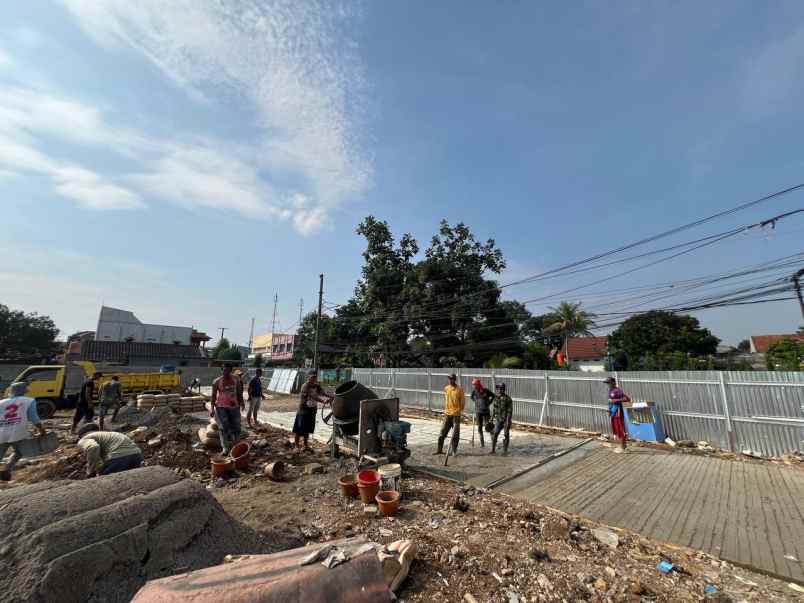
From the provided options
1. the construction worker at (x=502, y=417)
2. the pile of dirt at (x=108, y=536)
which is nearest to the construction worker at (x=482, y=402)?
the construction worker at (x=502, y=417)

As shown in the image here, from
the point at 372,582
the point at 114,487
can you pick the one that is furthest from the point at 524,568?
the point at 114,487

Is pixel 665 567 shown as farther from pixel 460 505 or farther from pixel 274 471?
pixel 274 471

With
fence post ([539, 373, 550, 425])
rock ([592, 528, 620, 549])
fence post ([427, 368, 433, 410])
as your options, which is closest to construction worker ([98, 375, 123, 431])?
fence post ([427, 368, 433, 410])

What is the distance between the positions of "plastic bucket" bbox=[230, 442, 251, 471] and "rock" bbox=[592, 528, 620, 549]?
19.0 ft

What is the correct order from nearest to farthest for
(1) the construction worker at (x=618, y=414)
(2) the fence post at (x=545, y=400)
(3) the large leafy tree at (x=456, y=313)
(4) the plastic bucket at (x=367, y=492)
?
(4) the plastic bucket at (x=367, y=492)
(1) the construction worker at (x=618, y=414)
(2) the fence post at (x=545, y=400)
(3) the large leafy tree at (x=456, y=313)

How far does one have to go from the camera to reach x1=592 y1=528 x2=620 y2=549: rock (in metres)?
3.98

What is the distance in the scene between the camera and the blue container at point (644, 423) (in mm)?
9414

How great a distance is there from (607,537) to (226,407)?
269 inches

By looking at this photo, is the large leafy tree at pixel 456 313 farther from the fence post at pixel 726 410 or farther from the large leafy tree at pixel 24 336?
the large leafy tree at pixel 24 336

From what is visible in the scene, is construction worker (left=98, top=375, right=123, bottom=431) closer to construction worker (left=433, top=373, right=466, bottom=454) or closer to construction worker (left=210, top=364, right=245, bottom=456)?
construction worker (left=210, top=364, right=245, bottom=456)

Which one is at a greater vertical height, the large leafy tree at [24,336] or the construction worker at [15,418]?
the large leafy tree at [24,336]

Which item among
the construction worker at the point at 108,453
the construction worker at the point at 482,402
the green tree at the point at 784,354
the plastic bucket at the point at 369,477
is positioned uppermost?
the green tree at the point at 784,354

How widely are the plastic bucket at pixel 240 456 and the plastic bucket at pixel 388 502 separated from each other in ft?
10.3

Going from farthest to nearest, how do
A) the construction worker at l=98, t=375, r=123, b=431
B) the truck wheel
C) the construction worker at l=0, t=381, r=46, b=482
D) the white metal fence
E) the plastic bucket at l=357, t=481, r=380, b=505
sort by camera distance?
1. the truck wheel
2. the construction worker at l=98, t=375, r=123, b=431
3. the white metal fence
4. the construction worker at l=0, t=381, r=46, b=482
5. the plastic bucket at l=357, t=481, r=380, b=505
